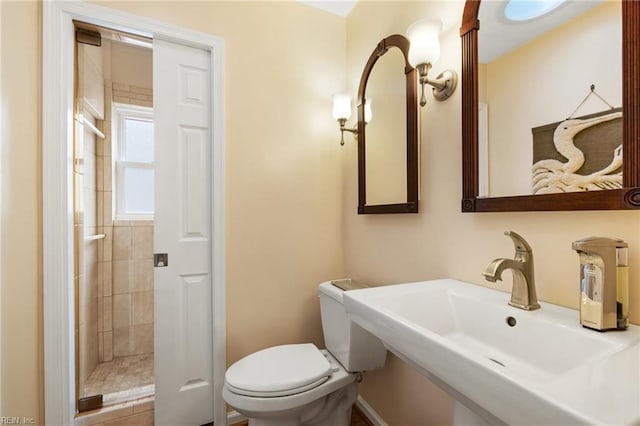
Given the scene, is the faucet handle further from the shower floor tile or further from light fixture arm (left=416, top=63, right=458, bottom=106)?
the shower floor tile

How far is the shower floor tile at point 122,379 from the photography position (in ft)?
6.06

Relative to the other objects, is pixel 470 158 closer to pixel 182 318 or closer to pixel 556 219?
pixel 556 219

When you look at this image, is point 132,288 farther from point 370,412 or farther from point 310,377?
point 370,412

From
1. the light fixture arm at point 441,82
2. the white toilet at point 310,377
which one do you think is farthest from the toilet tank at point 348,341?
the light fixture arm at point 441,82

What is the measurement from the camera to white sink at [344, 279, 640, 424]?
390 millimetres

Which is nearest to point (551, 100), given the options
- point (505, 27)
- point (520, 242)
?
point (505, 27)

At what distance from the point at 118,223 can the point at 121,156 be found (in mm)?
569

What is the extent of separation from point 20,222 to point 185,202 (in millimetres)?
655

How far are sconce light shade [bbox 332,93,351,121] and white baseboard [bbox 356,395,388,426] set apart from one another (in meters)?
1.64

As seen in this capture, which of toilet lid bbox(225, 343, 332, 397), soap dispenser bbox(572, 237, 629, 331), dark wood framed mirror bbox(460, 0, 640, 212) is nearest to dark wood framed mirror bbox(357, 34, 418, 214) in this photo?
dark wood framed mirror bbox(460, 0, 640, 212)

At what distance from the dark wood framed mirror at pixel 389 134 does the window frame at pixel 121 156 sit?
1.93m

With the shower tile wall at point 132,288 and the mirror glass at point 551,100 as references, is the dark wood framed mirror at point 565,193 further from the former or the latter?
the shower tile wall at point 132,288

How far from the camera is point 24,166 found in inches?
48.9

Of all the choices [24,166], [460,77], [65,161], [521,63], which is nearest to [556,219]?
[521,63]
